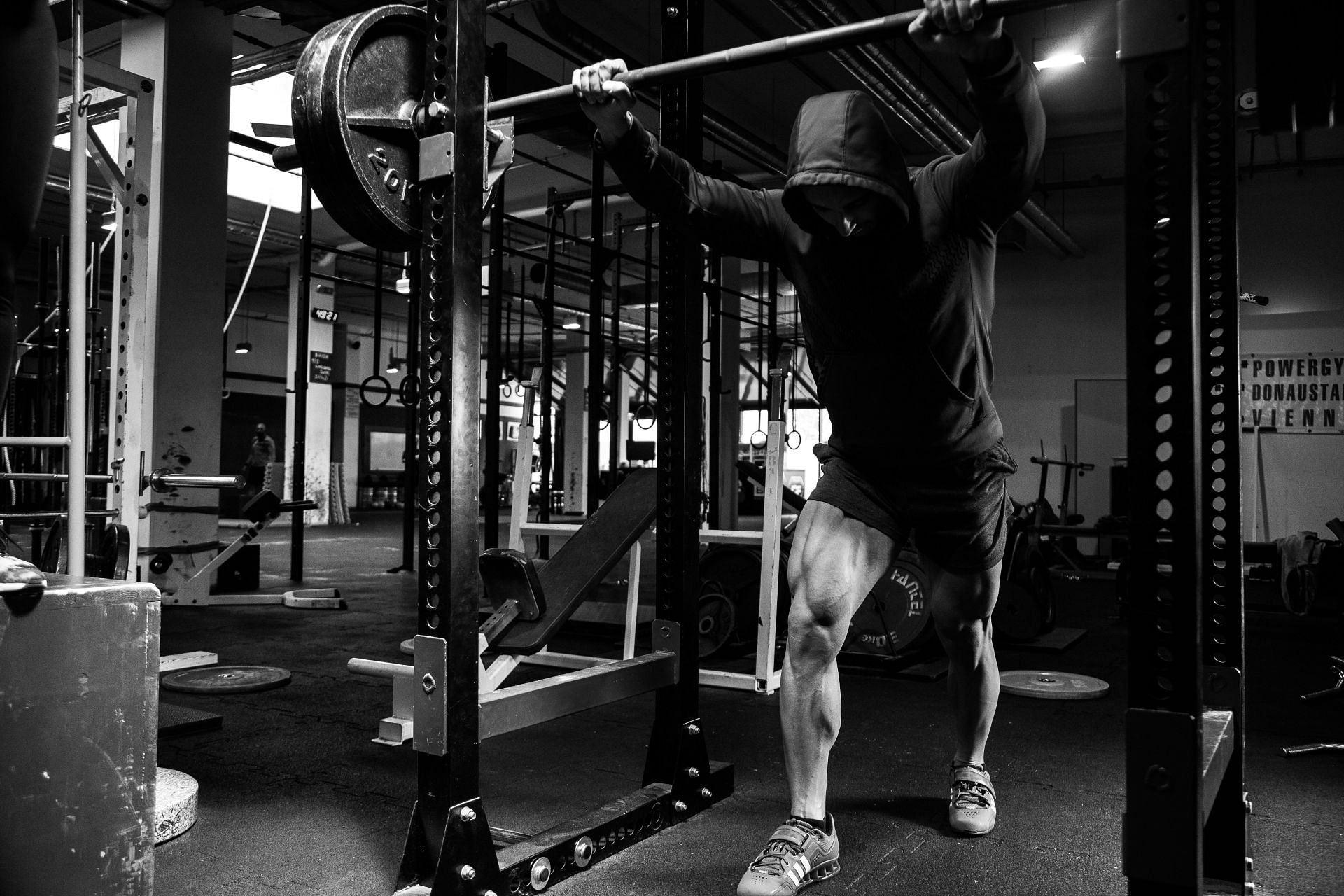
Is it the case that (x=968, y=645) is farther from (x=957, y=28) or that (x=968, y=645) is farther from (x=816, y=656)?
(x=957, y=28)

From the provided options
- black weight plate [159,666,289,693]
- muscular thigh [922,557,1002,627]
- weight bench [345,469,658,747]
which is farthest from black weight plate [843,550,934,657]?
black weight plate [159,666,289,693]

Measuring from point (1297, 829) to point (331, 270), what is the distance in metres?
13.1

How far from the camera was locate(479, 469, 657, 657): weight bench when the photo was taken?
1.88m

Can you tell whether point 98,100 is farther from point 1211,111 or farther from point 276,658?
point 1211,111

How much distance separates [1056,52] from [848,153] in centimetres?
551

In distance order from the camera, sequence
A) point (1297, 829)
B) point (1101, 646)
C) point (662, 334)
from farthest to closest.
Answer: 1. point (1101, 646)
2. point (662, 334)
3. point (1297, 829)

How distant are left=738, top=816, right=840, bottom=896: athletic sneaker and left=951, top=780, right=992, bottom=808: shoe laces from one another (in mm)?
369

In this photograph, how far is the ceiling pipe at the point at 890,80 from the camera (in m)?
4.80

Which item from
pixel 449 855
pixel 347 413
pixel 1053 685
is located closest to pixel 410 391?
pixel 1053 685

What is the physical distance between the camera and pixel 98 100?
→ 11.9ft

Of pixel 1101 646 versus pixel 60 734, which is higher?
pixel 60 734

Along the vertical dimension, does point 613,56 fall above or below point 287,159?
above

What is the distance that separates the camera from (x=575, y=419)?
1847cm

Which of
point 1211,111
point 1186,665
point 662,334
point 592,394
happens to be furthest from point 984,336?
point 592,394
